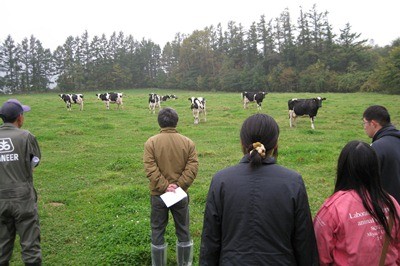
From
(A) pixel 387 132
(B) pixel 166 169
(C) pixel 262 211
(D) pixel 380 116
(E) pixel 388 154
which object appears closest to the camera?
(C) pixel 262 211

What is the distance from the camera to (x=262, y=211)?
2822 millimetres

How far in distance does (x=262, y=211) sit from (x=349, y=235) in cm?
73

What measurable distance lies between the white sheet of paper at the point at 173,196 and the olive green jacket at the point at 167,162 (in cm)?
13

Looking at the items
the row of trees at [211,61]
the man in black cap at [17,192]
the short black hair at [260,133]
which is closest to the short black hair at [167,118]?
the man in black cap at [17,192]

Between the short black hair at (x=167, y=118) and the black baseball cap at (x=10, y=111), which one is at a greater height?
the black baseball cap at (x=10, y=111)

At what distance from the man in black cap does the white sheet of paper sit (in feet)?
5.74

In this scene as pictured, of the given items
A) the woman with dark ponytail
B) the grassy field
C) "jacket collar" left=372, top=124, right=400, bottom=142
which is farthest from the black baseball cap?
"jacket collar" left=372, top=124, right=400, bottom=142

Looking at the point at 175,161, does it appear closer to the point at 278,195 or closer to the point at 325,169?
the point at 278,195

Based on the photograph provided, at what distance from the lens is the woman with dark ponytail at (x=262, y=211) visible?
9.23 ft

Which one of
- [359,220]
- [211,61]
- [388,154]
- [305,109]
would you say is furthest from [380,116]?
[211,61]

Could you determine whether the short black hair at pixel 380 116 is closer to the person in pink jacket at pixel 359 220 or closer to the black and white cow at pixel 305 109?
the person in pink jacket at pixel 359 220

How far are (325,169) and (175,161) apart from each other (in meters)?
7.41

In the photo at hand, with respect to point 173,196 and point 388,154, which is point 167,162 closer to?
point 173,196

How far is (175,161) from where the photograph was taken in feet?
16.6
